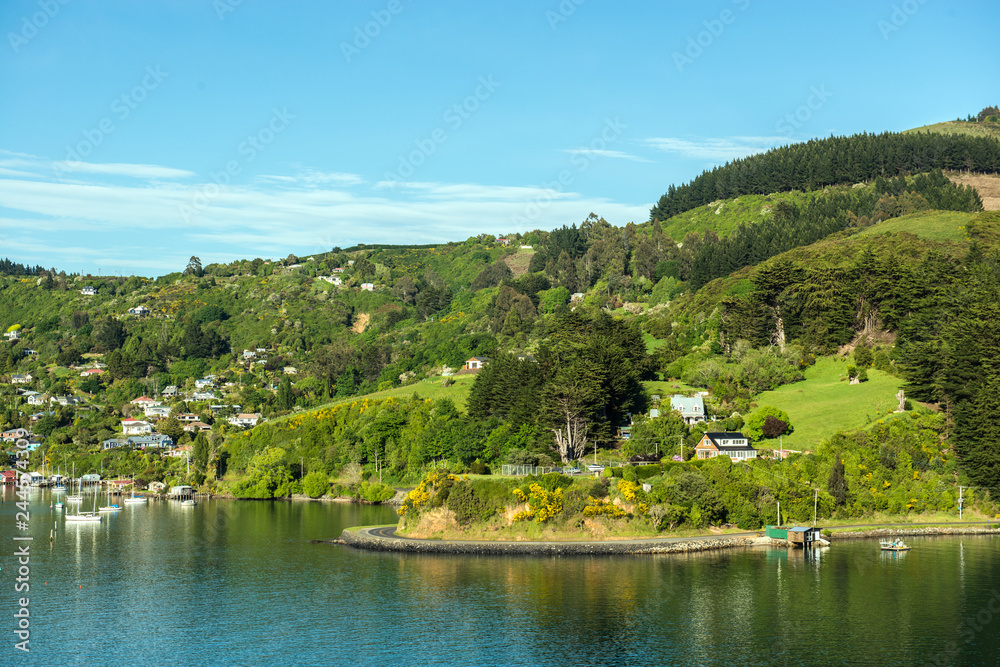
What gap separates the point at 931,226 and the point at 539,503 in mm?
104589

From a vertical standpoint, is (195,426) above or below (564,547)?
above

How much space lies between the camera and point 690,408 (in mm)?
105375

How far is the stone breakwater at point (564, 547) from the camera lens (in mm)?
76000

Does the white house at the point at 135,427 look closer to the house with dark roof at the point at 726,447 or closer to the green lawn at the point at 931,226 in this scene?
the house with dark roof at the point at 726,447

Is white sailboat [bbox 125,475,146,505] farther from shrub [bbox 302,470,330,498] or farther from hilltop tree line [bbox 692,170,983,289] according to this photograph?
hilltop tree line [bbox 692,170,983,289]

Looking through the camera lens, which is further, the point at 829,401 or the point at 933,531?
the point at 829,401

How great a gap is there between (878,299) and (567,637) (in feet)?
287

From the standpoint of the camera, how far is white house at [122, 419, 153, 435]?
178750 mm

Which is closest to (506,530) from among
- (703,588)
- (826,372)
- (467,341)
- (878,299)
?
(703,588)

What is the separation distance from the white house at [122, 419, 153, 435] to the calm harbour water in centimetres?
9860

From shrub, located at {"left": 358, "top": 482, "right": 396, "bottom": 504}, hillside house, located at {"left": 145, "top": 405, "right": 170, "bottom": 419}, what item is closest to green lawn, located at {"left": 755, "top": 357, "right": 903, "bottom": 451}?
shrub, located at {"left": 358, "top": 482, "right": 396, "bottom": 504}

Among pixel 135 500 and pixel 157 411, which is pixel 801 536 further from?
pixel 157 411

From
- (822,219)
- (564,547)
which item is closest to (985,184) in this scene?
(822,219)

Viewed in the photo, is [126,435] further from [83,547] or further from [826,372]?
[826,372]
